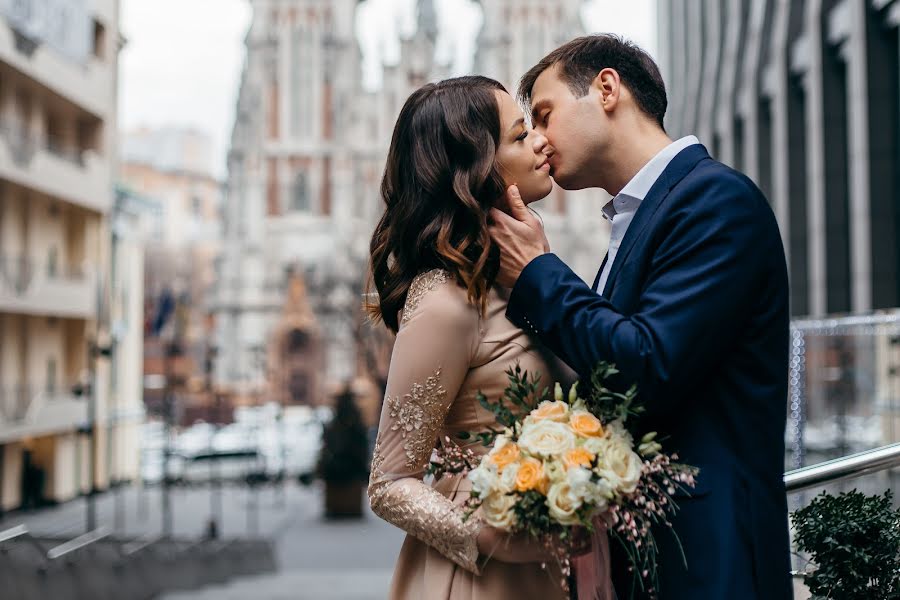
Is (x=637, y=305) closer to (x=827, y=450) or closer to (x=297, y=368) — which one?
(x=827, y=450)

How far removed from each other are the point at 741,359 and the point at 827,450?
38.3 ft

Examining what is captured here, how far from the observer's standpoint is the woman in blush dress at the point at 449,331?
7.54 feet

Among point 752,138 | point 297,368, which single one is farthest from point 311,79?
point 752,138

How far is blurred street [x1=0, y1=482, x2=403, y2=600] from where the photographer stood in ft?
48.1

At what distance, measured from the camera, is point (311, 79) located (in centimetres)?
6325

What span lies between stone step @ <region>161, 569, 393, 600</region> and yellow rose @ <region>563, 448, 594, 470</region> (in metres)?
11.7

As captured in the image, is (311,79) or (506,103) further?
(311,79)

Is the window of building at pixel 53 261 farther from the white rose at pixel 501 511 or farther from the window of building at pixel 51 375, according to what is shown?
the white rose at pixel 501 511

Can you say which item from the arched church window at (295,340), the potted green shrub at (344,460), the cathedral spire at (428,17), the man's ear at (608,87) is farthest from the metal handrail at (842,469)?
the cathedral spire at (428,17)

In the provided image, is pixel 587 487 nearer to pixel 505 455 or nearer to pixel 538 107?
pixel 505 455

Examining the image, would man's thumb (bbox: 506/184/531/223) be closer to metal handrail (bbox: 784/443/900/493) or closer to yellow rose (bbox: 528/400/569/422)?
yellow rose (bbox: 528/400/569/422)

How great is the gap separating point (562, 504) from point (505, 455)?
16 centimetres

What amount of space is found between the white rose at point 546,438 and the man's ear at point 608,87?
878 mm

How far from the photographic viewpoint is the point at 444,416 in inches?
92.5
